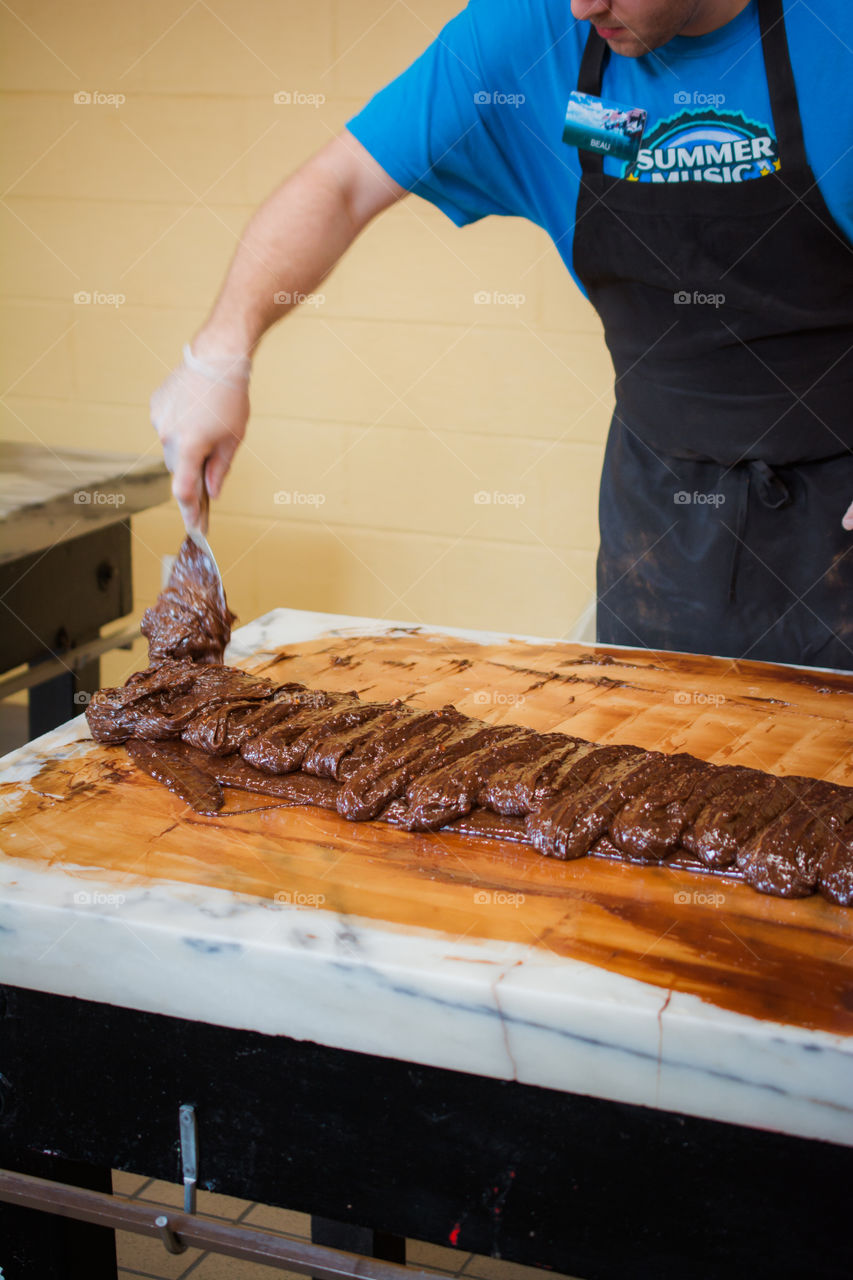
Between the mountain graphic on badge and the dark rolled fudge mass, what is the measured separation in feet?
3.43

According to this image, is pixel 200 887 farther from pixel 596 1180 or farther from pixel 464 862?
pixel 596 1180

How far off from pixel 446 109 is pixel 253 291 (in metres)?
0.50

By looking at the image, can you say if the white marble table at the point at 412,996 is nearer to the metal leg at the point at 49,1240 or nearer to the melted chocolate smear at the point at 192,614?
the metal leg at the point at 49,1240

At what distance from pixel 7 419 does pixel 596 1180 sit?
386cm

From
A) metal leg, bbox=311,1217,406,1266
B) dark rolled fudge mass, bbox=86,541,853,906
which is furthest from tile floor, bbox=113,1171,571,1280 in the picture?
dark rolled fudge mass, bbox=86,541,853,906

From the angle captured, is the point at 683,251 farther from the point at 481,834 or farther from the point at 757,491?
the point at 481,834

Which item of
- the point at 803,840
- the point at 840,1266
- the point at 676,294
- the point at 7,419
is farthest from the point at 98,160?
the point at 840,1266

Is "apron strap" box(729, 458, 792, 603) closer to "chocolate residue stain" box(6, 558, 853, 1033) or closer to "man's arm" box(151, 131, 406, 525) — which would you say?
"chocolate residue stain" box(6, 558, 853, 1033)

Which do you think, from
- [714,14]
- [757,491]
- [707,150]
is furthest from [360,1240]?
[714,14]

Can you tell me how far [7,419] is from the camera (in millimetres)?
4332

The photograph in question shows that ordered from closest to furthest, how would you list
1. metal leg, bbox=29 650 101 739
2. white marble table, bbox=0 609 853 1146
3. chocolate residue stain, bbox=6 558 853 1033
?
white marble table, bbox=0 609 853 1146, chocolate residue stain, bbox=6 558 853 1033, metal leg, bbox=29 650 101 739

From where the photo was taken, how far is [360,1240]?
6.13 ft

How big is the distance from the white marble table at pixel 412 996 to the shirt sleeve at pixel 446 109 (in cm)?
148

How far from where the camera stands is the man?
76.7 inches
